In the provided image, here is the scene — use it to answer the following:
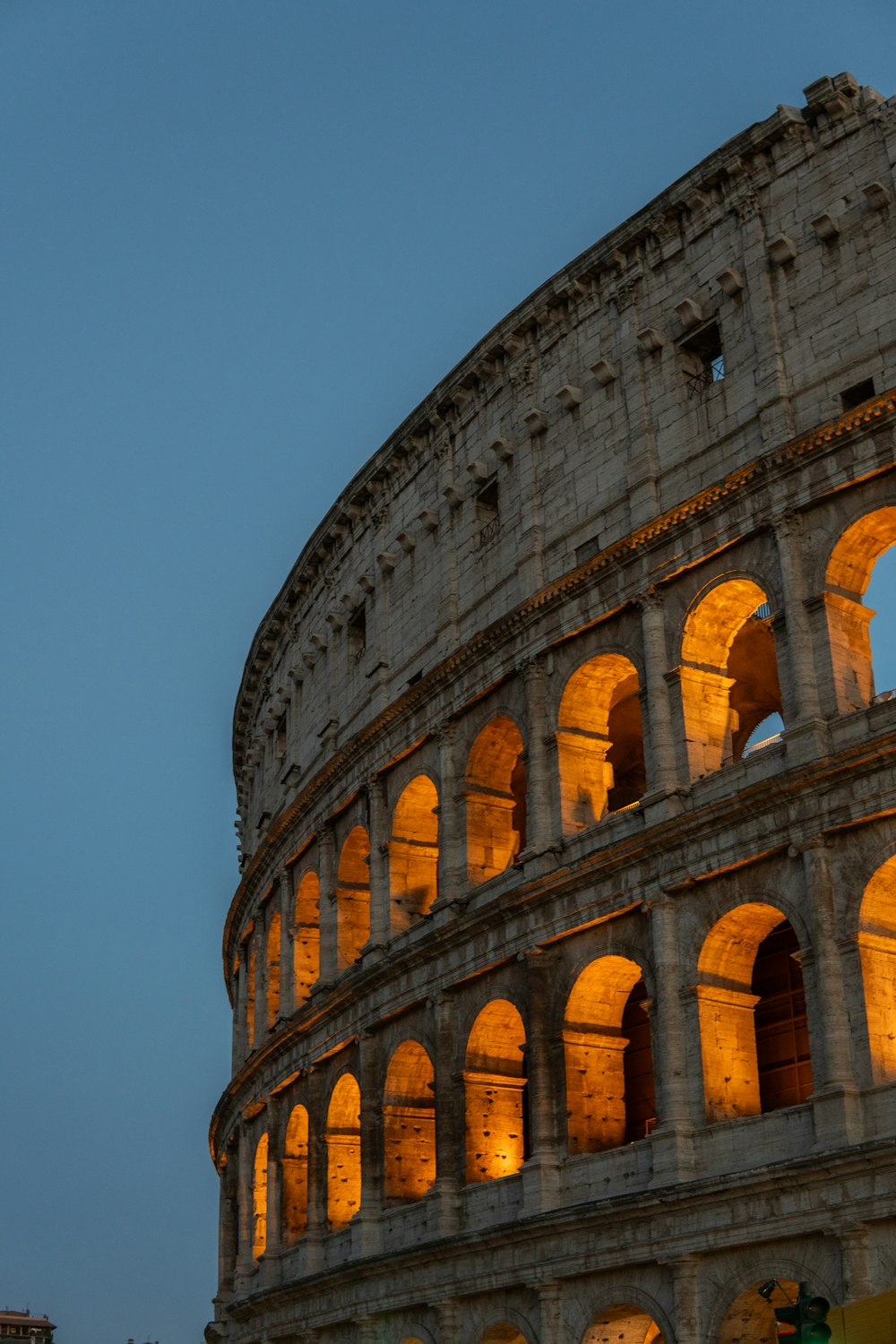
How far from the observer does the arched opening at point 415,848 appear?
3186 centimetres

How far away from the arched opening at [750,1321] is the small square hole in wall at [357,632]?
17501mm

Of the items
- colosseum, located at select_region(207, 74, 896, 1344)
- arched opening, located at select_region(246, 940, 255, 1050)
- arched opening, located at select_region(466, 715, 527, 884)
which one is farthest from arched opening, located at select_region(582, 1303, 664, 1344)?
arched opening, located at select_region(246, 940, 255, 1050)

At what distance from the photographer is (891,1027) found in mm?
21281

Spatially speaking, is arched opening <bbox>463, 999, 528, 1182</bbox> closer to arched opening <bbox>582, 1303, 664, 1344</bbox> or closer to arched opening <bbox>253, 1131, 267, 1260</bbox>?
arched opening <bbox>582, 1303, 664, 1344</bbox>

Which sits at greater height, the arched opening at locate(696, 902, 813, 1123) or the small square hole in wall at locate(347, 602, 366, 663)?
the small square hole in wall at locate(347, 602, 366, 663)

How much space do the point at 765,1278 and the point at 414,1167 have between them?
9906 mm

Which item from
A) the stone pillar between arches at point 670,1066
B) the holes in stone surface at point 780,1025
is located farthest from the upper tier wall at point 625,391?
the holes in stone surface at point 780,1025

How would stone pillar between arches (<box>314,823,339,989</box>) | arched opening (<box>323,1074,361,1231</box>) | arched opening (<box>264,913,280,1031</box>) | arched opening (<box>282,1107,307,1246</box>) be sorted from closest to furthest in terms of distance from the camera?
arched opening (<box>323,1074,361,1231</box>)
stone pillar between arches (<box>314,823,339,989</box>)
arched opening (<box>282,1107,307,1246</box>)
arched opening (<box>264,913,280,1031</box>)

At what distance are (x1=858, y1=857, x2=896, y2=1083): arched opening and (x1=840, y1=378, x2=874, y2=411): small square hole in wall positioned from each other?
662 centimetres

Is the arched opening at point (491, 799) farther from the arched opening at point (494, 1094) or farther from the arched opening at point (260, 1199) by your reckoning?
the arched opening at point (260, 1199)

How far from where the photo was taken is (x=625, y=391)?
1123 inches

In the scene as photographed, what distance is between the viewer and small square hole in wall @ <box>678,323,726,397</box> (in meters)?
27.3

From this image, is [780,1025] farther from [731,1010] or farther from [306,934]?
[306,934]

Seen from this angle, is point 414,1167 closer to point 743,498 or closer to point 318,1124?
point 318,1124
